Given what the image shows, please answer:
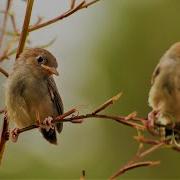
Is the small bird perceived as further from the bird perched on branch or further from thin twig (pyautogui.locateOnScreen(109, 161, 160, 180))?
thin twig (pyautogui.locateOnScreen(109, 161, 160, 180))

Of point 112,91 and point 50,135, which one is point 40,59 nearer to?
point 50,135

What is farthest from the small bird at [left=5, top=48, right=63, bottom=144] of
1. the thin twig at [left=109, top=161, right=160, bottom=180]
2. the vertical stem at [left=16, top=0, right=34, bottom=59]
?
the thin twig at [left=109, top=161, right=160, bottom=180]

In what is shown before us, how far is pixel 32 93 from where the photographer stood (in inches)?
171

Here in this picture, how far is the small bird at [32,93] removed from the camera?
416 cm

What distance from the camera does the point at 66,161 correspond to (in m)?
13.1

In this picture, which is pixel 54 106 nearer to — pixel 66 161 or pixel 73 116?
pixel 73 116

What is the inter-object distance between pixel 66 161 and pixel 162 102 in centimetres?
892

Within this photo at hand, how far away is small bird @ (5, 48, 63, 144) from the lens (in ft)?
13.6

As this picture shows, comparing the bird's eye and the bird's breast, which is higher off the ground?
the bird's eye

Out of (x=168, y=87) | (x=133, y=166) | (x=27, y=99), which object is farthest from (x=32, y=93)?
(x=133, y=166)

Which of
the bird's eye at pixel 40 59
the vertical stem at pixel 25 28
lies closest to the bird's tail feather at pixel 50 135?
the bird's eye at pixel 40 59

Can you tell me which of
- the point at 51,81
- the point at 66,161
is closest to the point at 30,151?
the point at 66,161

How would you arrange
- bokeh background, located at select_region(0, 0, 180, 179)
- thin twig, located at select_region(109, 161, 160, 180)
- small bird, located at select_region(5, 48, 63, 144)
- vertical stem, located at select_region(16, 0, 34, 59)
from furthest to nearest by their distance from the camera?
bokeh background, located at select_region(0, 0, 180, 179) < small bird, located at select_region(5, 48, 63, 144) < vertical stem, located at select_region(16, 0, 34, 59) < thin twig, located at select_region(109, 161, 160, 180)

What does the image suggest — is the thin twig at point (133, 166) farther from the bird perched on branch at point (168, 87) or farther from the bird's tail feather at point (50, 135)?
the bird's tail feather at point (50, 135)
